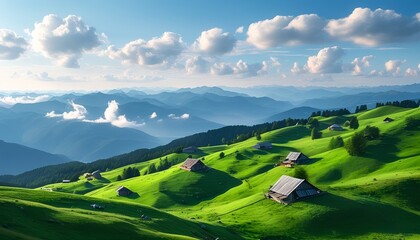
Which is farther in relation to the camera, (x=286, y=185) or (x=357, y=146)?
(x=357, y=146)

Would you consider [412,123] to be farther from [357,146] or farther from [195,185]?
[195,185]

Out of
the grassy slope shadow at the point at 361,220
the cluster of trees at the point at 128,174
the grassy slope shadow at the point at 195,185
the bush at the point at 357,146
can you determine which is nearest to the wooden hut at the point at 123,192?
the grassy slope shadow at the point at 195,185

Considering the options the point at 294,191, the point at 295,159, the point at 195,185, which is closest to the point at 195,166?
the point at 195,185

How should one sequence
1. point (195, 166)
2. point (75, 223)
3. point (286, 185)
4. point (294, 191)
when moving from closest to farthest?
point (75, 223) < point (294, 191) < point (286, 185) < point (195, 166)

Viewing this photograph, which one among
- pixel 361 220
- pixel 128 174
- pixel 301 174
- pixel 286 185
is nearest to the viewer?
pixel 361 220

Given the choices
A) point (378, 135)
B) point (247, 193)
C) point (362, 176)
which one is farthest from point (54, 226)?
point (378, 135)

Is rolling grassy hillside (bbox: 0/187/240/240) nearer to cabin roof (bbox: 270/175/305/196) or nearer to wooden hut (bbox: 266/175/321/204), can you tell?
wooden hut (bbox: 266/175/321/204)

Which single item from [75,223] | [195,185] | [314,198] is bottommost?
[314,198]
